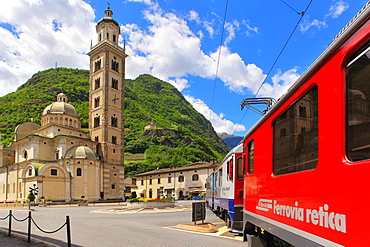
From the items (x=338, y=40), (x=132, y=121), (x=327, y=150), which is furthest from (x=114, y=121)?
(x=132, y=121)

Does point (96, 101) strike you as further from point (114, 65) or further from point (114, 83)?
point (114, 65)

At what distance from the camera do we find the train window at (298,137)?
11.7ft

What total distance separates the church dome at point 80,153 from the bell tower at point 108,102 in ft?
10.7

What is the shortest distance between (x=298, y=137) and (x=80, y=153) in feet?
175

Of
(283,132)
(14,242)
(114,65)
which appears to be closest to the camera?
(283,132)

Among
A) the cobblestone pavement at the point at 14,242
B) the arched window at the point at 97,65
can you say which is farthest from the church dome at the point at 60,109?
the cobblestone pavement at the point at 14,242

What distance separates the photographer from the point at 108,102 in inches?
2345

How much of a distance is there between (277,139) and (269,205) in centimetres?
113

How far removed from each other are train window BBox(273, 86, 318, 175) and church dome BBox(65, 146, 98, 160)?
171 feet

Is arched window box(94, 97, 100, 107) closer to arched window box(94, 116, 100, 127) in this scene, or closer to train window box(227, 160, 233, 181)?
arched window box(94, 116, 100, 127)

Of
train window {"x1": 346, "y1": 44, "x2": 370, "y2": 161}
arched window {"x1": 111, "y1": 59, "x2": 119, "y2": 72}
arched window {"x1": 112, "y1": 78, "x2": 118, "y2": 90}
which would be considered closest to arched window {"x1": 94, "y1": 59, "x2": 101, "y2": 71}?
arched window {"x1": 111, "y1": 59, "x2": 119, "y2": 72}

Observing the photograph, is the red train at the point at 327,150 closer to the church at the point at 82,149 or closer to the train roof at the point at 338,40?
the train roof at the point at 338,40

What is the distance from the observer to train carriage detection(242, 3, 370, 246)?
2.58m

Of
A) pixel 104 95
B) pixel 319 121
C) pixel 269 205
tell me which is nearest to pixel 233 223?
pixel 269 205
